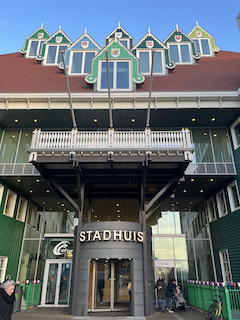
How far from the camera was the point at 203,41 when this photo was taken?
66.3ft

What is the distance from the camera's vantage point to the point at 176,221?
1722 cm

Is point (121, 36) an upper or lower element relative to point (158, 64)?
upper

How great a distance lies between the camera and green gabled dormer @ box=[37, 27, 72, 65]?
18.7 m

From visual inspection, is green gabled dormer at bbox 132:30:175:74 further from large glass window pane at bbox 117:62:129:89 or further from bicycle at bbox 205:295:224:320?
bicycle at bbox 205:295:224:320

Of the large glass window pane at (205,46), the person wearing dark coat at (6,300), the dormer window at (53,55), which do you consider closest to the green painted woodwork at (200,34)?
the large glass window pane at (205,46)

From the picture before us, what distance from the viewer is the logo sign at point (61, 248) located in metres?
15.1

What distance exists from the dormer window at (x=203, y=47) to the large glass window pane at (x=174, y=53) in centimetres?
220

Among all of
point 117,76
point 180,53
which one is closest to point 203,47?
point 180,53

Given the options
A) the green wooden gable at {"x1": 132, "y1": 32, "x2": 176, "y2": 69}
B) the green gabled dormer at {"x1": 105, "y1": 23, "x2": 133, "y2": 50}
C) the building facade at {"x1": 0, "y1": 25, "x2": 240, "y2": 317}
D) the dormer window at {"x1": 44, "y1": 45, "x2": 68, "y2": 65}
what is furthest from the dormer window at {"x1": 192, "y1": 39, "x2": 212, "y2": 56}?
Answer: the dormer window at {"x1": 44, "y1": 45, "x2": 68, "y2": 65}

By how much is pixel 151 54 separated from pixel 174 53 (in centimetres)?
278

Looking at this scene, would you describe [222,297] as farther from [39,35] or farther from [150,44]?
[39,35]

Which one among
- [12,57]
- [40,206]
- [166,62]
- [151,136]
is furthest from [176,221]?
[12,57]

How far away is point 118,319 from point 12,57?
1988 cm

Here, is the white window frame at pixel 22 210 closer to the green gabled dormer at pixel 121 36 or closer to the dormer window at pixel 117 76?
the dormer window at pixel 117 76
